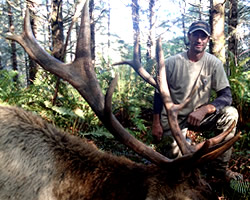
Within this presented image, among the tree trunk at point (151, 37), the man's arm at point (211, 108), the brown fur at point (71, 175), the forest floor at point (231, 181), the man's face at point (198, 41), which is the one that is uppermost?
the tree trunk at point (151, 37)

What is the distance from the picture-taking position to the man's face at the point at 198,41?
169 inches

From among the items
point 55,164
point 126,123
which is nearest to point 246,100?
point 126,123

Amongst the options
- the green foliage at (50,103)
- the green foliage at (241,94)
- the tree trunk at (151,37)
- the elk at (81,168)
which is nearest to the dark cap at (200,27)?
the green foliage at (241,94)

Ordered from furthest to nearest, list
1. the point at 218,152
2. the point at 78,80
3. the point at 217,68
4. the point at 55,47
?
the point at 55,47 < the point at 217,68 < the point at 78,80 < the point at 218,152

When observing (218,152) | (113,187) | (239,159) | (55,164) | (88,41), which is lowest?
(239,159)

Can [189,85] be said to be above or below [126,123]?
above

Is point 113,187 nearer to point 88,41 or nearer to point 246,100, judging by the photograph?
point 88,41

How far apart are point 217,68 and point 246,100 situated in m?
1.77

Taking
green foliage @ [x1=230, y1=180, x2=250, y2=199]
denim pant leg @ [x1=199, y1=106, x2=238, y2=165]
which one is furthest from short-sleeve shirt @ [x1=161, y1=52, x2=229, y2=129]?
green foliage @ [x1=230, y1=180, x2=250, y2=199]

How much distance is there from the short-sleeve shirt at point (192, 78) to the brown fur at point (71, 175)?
237 cm

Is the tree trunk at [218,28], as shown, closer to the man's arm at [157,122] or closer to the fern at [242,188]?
the man's arm at [157,122]

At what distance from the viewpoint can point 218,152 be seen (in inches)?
76.7

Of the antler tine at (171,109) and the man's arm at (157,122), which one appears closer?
the antler tine at (171,109)

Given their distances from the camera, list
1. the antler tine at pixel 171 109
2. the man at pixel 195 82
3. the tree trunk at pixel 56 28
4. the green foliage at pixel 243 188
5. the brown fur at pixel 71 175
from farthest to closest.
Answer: the tree trunk at pixel 56 28
the man at pixel 195 82
the green foliage at pixel 243 188
the antler tine at pixel 171 109
the brown fur at pixel 71 175
